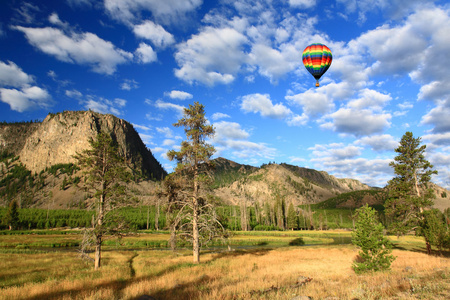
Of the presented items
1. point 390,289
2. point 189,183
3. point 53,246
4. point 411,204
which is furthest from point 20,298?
point 53,246

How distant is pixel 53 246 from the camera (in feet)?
173

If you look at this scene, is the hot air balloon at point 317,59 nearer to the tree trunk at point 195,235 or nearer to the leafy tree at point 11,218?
the tree trunk at point 195,235

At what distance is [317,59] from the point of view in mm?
32250

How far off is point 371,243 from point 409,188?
18.9 meters

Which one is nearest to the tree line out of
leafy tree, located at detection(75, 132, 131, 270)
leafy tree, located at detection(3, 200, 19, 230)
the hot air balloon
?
leafy tree, located at detection(75, 132, 131, 270)

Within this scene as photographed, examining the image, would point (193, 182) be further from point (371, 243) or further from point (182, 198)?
point (371, 243)

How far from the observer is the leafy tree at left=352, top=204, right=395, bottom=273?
698 inches

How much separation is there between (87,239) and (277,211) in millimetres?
123874

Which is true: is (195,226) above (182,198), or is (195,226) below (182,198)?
below

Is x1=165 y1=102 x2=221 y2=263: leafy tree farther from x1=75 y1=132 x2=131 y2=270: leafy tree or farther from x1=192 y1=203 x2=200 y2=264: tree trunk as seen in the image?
x1=75 y1=132 x2=131 y2=270: leafy tree

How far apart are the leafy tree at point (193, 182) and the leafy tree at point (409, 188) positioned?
83.9 feet

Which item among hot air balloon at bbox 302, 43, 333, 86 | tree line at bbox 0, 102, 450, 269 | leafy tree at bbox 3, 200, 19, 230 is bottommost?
leafy tree at bbox 3, 200, 19, 230

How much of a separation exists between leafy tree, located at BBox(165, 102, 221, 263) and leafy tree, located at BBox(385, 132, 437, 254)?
2559 cm

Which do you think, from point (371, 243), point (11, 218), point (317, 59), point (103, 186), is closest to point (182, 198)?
point (103, 186)
